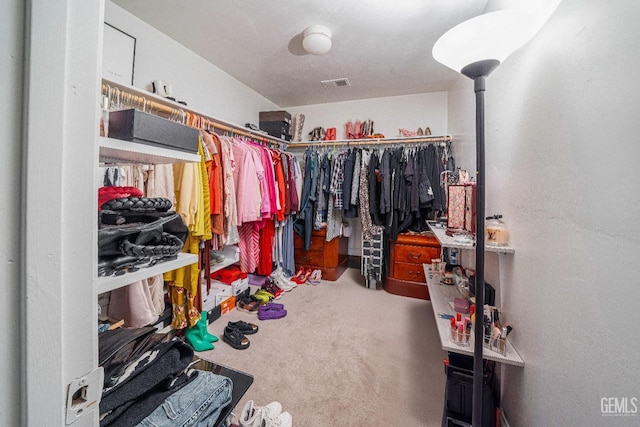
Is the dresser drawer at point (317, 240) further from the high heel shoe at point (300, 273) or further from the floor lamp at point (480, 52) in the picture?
the floor lamp at point (480, 52)

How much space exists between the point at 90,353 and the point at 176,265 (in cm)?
25

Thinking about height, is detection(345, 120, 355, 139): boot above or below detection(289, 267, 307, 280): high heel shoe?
above

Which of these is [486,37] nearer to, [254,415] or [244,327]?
[254,415]

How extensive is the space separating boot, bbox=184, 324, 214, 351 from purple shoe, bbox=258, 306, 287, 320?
502mm

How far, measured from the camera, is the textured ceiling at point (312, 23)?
1655 millimetres

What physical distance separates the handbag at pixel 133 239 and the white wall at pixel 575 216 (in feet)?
3.50

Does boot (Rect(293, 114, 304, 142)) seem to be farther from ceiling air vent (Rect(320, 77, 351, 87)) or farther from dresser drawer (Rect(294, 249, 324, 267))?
dresser drawer (Rect(294, 249, 324, 267))

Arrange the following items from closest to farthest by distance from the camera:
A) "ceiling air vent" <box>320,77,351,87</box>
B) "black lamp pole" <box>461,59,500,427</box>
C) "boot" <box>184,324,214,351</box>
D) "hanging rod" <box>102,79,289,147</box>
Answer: "black lamp pole" <box>461,59,500,427</box> → "hanging rod" <box>102,79,289,147</box> → "boot" <box>184,324,214,351</box> → "ceiling air vent" <box>320,77,351,87</box>

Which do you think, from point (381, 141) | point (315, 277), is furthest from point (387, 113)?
point (315, 277)

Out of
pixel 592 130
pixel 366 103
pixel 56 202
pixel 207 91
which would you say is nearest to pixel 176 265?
pixel 56 202

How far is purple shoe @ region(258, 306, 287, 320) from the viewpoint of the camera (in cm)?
222

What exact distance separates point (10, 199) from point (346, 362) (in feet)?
5.82

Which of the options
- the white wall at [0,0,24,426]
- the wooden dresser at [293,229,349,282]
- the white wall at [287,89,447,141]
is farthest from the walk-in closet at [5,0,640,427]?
the wooden dresser at [293,229,349,282]

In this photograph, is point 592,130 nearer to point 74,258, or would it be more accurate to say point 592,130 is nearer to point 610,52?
point 610,52
